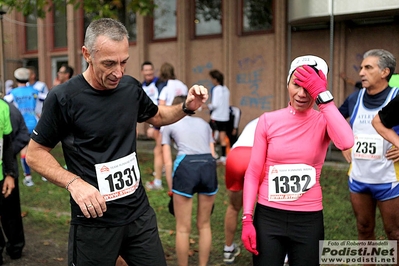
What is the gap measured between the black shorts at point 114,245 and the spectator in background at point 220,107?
24.8ft

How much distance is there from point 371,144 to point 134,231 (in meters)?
2.42

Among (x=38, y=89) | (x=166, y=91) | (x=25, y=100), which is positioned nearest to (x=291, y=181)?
(x=166, y=91)

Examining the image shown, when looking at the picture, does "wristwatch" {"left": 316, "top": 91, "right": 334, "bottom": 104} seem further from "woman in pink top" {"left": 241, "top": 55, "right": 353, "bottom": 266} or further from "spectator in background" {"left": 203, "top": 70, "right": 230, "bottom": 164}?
"spectator in background" {"left": 203, "top": 70, "right": 230, "bottom": 164}

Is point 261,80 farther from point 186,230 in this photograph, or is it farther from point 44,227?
point 186,230

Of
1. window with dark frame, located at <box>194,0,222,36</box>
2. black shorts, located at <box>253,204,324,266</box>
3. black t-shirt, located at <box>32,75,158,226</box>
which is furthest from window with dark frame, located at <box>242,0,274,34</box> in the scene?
black t-shirt, located at <box>32,75,158,226</box>

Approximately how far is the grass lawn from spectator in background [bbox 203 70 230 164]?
3.86 feet

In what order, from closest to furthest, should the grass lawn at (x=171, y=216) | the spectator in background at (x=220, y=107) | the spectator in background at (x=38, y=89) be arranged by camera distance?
the grass lawn at (x=171, y=216), the spectator in background at (x=38, y=89), the spectator in background at (x=220, y=107)

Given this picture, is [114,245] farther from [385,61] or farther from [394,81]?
[394,81]

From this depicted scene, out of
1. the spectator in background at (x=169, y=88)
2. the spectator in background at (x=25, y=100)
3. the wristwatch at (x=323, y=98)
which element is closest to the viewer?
the wristwatch at (x=323, y=98)

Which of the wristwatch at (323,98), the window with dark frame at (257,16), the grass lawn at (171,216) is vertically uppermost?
the window with dark frame at (257,16)

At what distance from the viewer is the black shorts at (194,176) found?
477 centimetres

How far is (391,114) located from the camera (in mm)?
3967

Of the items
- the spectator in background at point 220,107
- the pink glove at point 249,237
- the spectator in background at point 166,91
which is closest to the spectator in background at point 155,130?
the spectator in background at point 166,91

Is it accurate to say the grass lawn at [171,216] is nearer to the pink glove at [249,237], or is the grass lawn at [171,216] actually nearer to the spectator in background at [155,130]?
the spectator in background at [155,130]
